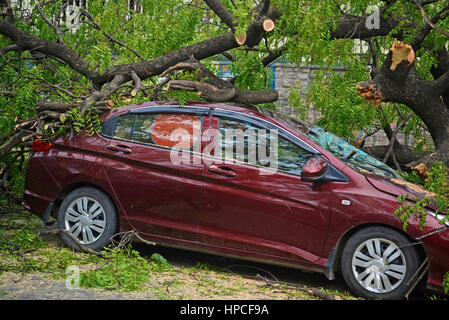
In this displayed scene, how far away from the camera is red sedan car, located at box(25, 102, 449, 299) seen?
221 inches

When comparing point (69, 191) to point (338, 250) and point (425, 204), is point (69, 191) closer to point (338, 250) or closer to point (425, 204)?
point (338, 250)

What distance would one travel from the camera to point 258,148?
612 cm

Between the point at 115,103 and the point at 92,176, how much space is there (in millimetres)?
1070

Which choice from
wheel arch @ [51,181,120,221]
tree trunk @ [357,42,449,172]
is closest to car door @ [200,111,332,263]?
wheel arch @ [51,181,120,221]

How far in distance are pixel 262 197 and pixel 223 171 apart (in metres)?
0.48

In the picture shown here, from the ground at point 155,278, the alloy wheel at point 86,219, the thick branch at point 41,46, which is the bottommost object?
the ground at point 155,278

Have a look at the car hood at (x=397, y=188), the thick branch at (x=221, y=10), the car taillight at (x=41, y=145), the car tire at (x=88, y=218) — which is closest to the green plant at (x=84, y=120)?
the car taillight at (x=41, y=145)

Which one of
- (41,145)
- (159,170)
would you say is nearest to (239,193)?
(159,170)

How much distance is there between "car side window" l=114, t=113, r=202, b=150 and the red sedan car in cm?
1

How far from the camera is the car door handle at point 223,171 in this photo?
6062 millimetres

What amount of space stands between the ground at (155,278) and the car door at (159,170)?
45 cm

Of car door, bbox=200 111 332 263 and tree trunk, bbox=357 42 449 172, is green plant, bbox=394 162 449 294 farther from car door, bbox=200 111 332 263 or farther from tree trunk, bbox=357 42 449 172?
tree trunk, bbox=357 42 449 172

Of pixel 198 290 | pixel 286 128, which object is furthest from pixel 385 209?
pixel 198 290

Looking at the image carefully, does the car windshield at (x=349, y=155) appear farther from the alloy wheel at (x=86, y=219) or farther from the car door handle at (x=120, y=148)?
the alloy wheel at (x=86, y=219)
